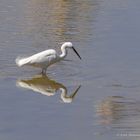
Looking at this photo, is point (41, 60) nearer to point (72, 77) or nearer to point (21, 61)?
point (21, 61)

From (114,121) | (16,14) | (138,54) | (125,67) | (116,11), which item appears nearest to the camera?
(114,121)

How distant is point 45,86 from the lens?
43.2ft

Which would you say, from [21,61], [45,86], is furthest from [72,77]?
[21,61]

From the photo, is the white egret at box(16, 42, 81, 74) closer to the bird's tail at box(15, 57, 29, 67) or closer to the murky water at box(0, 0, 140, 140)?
the bird's tail at box(15, 57, 29, 67)

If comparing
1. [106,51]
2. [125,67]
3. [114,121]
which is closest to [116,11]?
[106,51]

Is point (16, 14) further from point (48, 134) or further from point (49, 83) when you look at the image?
point (48, 134)

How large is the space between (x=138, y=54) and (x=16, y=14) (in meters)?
5.23

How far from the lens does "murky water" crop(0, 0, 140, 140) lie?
1064cm

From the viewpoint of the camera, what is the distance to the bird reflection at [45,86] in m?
12.5

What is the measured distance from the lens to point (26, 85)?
13.0m

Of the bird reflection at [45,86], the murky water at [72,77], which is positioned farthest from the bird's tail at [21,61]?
the bird reflection at [45,86]

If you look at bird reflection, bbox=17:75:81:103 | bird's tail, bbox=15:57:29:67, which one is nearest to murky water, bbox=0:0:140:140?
bird reflection, bbox=17:75:81:103

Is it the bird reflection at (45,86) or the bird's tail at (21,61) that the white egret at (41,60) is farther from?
the bird reflection at (45,86)

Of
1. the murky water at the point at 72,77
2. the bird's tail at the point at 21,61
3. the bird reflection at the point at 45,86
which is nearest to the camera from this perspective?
the murky water at the point at 72,77
